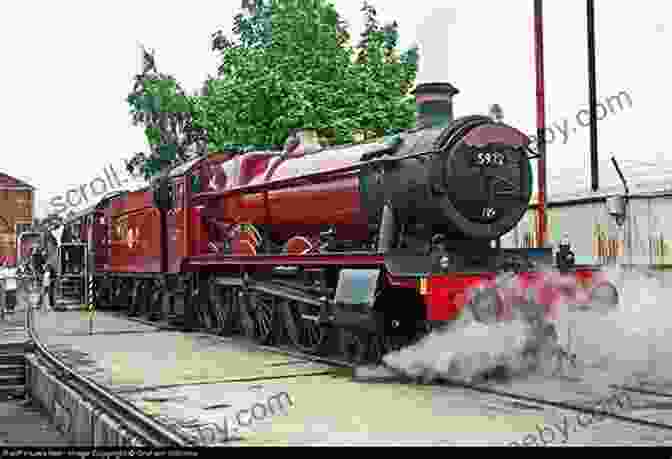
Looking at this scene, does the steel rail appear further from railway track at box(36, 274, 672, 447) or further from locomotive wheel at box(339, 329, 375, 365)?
locomotive wheel at box(339, 329, 375, 365)

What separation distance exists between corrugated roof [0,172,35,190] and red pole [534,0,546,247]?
69297 millimetres

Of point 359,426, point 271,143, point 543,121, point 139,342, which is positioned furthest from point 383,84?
point 359,426

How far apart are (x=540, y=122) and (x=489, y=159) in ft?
18.2

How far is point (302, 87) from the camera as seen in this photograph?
85.0 feet

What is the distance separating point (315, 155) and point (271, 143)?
1538cm

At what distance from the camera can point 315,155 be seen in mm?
11586

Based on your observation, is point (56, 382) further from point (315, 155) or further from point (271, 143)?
point (271, 143)

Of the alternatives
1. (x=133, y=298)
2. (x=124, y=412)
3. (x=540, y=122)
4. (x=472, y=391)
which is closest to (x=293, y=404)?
(x=124, y=412)

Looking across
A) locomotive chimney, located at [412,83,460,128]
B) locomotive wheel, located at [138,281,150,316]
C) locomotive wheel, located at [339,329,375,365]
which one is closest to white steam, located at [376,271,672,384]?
locomotive wheel, located at [339,329,375,365]

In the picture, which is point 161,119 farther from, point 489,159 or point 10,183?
point 10,183

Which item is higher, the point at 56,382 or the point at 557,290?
the point at 557,290

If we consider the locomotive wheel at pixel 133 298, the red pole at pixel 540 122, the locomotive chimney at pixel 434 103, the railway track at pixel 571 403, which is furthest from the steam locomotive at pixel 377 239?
the locomotive wheel at pixel 133 298

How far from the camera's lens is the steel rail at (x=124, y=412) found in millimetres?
6098

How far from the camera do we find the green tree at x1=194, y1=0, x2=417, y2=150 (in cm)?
2588
